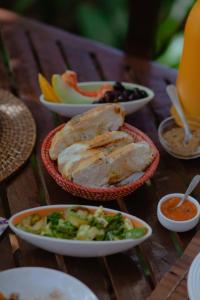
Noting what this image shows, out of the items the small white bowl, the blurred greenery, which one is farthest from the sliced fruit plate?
the blurred greenery

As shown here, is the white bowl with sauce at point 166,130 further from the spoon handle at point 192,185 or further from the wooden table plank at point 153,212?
the spoon handle at point 192,185

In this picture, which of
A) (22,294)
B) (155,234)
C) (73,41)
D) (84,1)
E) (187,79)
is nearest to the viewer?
(22,294)

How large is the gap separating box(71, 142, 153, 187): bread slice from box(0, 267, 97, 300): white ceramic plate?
0.22 metres

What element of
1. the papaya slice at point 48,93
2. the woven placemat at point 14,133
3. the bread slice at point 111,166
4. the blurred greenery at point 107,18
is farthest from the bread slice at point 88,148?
the blurred greenery at point 107,18

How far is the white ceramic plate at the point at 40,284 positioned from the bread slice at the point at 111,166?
0.72 feet

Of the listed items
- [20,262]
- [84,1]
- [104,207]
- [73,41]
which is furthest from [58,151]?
[84,1]

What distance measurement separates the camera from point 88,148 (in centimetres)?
112

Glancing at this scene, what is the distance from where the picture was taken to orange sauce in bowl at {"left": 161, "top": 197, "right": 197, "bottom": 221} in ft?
3.53

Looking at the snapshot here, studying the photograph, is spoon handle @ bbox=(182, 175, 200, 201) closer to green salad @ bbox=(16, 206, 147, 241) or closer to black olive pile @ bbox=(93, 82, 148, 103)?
green salad @ bbox=(16, 206, 147, 241)

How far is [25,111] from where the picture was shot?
142cm

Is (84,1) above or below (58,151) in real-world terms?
below

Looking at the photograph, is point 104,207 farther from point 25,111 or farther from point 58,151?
point 25,111

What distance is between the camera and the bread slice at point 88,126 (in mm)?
1160

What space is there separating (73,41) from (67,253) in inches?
36.3
